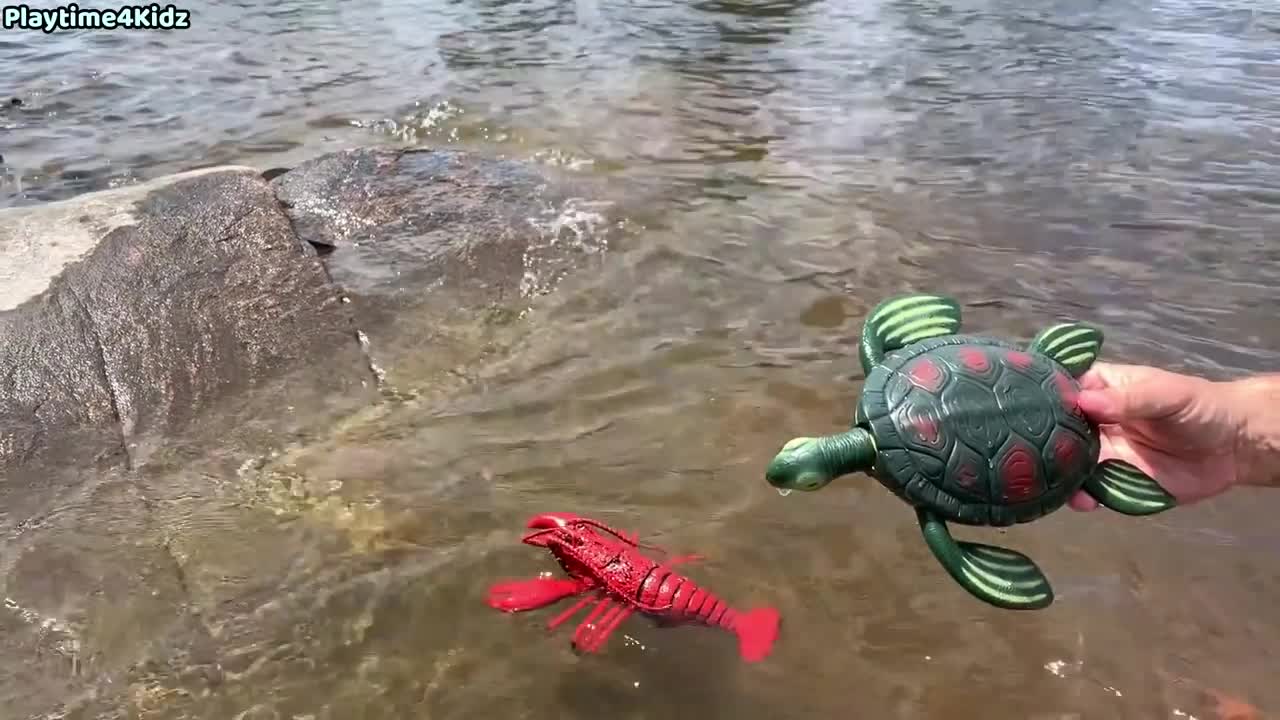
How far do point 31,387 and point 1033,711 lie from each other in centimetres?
388

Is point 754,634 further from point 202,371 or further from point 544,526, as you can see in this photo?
point 202,371

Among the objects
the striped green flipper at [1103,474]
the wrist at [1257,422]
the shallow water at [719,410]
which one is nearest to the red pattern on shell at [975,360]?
the striped green flipper at [1103,474]

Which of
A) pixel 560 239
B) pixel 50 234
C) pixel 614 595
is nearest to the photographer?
pixel 614 595

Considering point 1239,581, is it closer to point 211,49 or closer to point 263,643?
point 263,643

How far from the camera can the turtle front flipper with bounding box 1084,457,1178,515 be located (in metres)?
2.52

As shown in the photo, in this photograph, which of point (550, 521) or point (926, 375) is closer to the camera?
point (926, 375)

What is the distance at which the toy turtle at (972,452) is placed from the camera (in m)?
2.33

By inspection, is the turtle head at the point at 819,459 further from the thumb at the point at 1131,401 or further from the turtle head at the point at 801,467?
the thumb at the point at 1131,401

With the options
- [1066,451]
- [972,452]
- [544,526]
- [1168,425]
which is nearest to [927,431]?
[972,452]

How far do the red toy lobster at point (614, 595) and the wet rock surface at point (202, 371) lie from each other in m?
0.70

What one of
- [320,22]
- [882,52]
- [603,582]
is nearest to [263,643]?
[603,582]

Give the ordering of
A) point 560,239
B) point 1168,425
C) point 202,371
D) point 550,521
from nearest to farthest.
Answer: point 1168,425, point 550,521, point 202,371, point 560,239

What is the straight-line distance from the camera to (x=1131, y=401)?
246 centimetres

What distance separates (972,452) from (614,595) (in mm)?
1187
